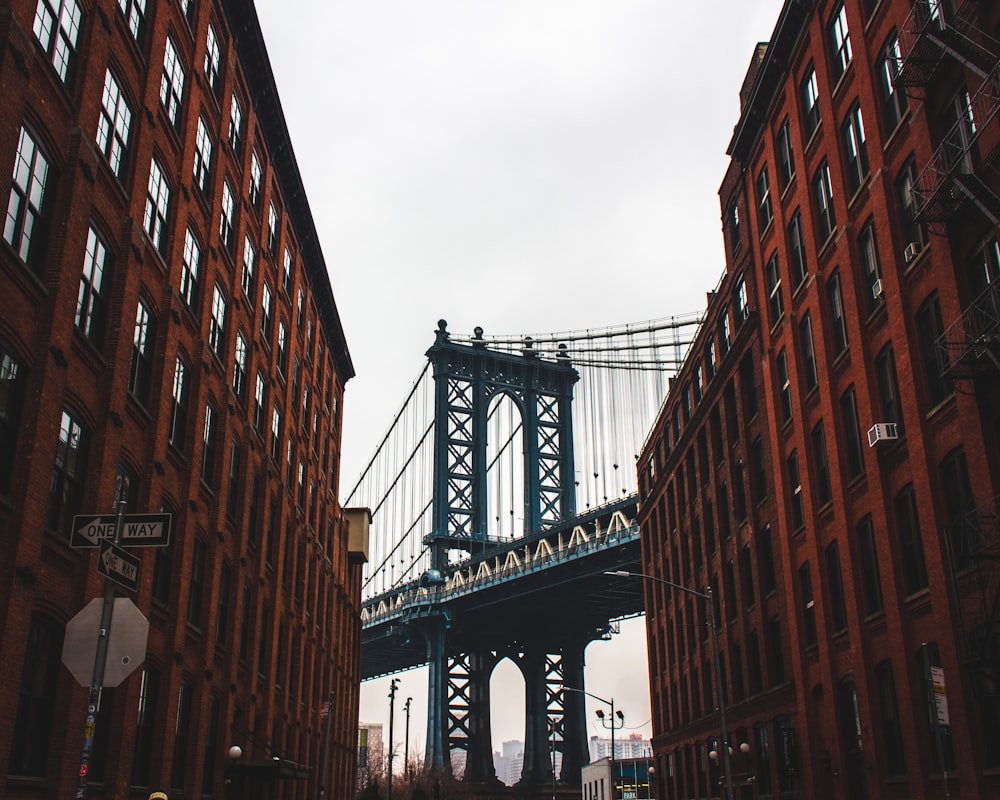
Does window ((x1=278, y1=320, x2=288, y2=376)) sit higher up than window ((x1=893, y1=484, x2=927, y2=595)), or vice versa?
window ((x1=278, y1=320, x2=288, y2=376))

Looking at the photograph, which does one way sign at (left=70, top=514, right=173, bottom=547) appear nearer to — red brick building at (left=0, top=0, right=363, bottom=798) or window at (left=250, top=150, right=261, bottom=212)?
red brick building at (left=0, top=0, right=363, bottom=798)

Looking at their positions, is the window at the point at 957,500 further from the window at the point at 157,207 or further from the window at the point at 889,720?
the window at the point at 157,207

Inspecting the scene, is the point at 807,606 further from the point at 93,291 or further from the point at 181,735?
the point at 93,291

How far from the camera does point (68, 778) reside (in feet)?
62.2

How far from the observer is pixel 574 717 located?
108m

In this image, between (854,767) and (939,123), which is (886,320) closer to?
(939,123)

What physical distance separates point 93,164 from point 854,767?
25525 millimetres

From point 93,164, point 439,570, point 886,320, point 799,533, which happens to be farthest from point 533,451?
point 93,164

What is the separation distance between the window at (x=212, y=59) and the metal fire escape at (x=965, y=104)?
62.2 feet

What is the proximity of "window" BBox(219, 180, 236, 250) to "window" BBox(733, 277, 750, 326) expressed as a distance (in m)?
20.1

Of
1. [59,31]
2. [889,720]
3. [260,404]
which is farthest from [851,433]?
[59,31]

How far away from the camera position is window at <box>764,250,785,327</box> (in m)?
37.8

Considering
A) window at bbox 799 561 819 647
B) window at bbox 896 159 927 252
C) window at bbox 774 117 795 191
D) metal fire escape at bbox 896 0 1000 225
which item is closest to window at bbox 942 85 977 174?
metal fire escape at bbox 896 0 1000 225

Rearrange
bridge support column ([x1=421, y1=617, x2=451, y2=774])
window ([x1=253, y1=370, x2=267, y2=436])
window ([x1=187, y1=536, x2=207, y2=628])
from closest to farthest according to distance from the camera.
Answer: window ([x1=187, y1=536, x2=207, y2=628]) < window ([x1=253, y1=370, x2=267, y2=436]) < bridge support column ([x1=421, y1=617, x2=451, y2=774])
